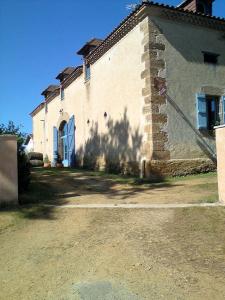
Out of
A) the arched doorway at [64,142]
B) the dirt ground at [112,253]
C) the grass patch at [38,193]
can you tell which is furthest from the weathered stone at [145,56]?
the arched doorway at [64,142]

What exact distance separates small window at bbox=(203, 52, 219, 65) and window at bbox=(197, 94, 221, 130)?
1.31 meters

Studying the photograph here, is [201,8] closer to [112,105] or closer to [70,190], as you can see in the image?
[112,105]

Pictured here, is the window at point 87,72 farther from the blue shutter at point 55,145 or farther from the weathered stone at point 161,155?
the weathered stone at point 161,155

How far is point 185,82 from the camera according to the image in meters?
12.8

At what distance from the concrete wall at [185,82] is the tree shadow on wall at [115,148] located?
133cm

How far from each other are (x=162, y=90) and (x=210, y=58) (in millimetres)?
2784

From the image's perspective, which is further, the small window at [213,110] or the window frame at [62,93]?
the window frame at [62,93]

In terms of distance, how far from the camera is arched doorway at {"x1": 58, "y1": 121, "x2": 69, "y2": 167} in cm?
2125

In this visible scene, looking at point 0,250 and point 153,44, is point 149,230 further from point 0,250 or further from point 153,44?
point 153,44

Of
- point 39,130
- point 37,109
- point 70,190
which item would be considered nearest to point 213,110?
point 70,190

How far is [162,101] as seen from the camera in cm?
1228

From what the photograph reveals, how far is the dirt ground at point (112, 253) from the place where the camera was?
4129 millimetres

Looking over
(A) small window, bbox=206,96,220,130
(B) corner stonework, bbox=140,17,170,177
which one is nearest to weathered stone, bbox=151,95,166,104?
(B) corner stonework, bbox=140,17,170,177

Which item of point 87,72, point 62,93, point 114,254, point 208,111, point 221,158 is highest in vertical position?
point 87,72
